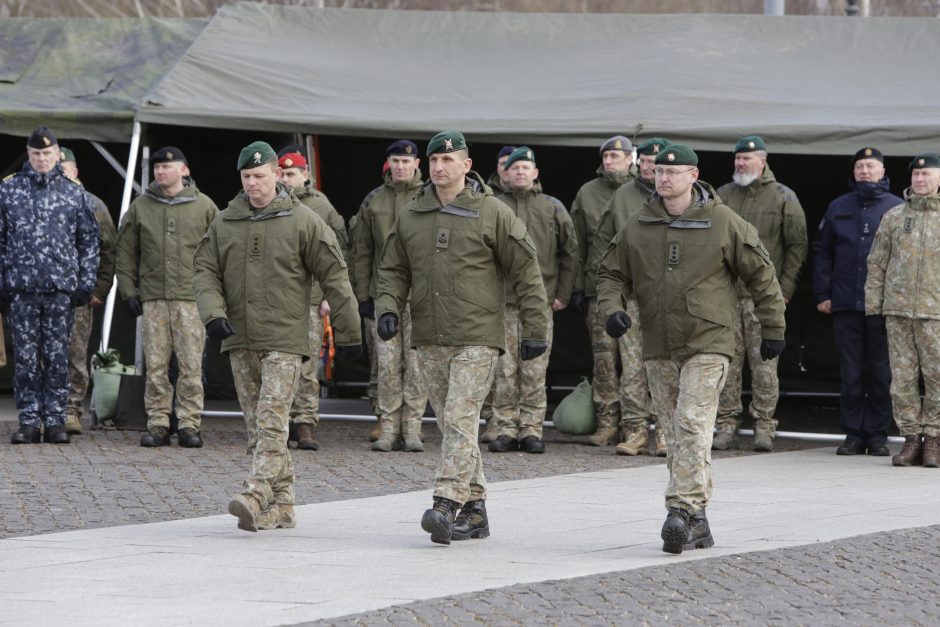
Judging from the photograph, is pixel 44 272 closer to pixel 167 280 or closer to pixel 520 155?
pixel 167 280

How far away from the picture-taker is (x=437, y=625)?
239 inches

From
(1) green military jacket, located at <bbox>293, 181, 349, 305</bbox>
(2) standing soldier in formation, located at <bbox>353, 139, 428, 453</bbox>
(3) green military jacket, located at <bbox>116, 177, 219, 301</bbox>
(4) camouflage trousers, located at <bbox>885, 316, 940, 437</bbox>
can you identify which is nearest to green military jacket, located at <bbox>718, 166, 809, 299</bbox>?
(4) camouflage trousers, located at <bbox>885, 316, 940, 437</bbox>

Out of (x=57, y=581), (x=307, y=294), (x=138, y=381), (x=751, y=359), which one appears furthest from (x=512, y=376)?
(x=57, y=581)

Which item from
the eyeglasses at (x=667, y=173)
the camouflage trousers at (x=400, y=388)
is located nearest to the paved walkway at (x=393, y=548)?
the eyeglasses at (x=667, y=173)

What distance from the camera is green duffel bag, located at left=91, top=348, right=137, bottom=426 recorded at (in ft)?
43.3

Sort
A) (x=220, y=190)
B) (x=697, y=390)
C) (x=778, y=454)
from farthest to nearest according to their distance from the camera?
1. (x=220, y=190)
2. (x=778, y=454)
3. (x=697, y=390)

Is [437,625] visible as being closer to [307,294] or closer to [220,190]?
[307,294]

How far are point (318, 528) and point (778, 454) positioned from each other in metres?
4.71

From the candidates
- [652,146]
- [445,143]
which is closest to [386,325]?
[445,143]

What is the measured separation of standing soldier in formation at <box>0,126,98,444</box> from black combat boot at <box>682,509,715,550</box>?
5.96 m

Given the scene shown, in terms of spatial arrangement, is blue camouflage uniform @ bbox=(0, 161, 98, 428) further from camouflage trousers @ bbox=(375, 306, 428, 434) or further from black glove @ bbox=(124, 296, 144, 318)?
camouflage trousers @ bbox=(375, 306, 428, 434)

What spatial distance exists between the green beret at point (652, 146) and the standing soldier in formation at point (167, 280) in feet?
10.4

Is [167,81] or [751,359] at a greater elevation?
[167,81]

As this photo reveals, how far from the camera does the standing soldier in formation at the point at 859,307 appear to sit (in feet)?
39.0
